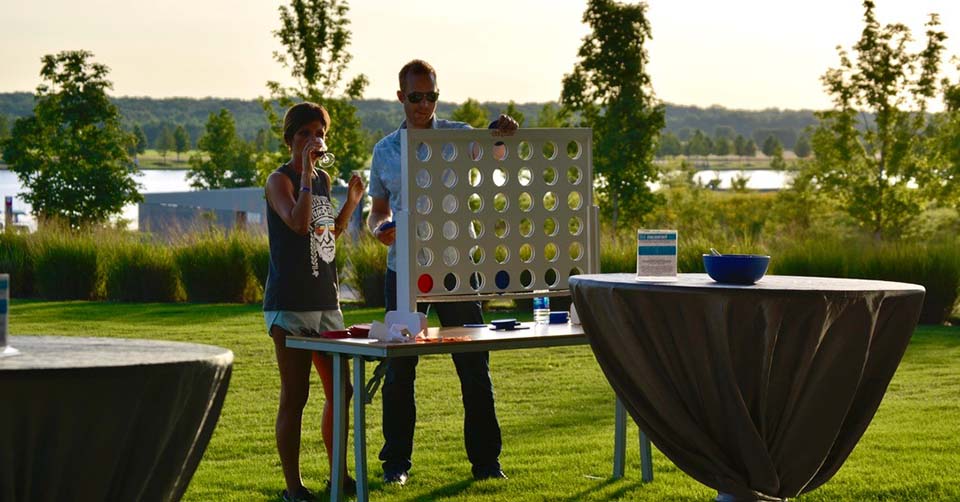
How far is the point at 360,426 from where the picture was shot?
18.3 ft

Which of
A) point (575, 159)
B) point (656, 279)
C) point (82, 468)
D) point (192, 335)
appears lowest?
point (192, 335)

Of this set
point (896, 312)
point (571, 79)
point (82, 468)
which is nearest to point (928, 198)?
point (571, 79)

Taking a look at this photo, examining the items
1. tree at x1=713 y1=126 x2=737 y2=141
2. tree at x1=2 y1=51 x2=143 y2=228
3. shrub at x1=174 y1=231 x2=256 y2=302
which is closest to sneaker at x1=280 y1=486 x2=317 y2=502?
shrub at x1=174 y1=231 x2=256 y2=302

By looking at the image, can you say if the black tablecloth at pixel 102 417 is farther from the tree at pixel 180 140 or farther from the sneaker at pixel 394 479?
the tree at pixel 180 140

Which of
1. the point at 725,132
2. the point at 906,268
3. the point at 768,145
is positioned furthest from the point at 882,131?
the point at 725,132

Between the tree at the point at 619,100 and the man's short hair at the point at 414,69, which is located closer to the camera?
the man's short hair at the point at 414,69

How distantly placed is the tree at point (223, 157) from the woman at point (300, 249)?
171 feet

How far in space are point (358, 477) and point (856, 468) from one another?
2.69 meters

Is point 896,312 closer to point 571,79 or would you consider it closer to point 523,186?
point 523,186

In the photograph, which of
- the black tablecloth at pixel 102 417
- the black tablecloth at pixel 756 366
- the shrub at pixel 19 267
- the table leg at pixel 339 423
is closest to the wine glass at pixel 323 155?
the table leg at pixel 339 423

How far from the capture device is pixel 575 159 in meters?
6.30

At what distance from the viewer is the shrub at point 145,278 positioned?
702 inches

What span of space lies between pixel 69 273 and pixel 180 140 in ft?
183

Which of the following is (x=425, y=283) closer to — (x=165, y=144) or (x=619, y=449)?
(x=619, y=449)
